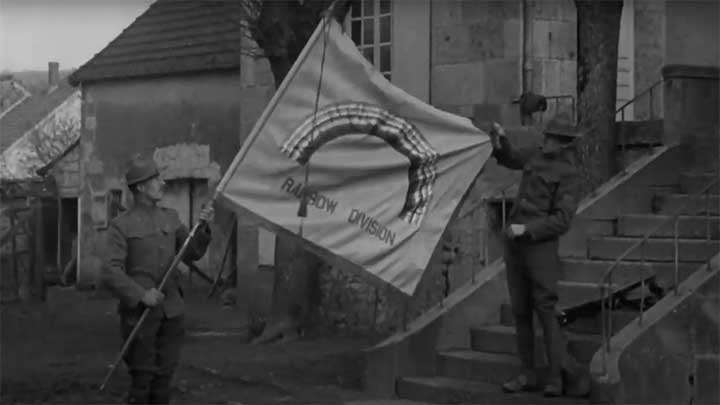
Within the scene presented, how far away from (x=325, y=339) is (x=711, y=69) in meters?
5.08

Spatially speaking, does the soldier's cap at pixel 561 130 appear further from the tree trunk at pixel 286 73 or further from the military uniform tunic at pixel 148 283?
the tree trunk at pixel 286 73

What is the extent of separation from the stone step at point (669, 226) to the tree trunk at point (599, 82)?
35.1 inches

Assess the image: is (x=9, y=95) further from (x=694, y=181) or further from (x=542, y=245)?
(x=542, y=245)

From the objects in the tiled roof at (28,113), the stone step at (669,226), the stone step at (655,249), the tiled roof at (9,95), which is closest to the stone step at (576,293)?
the stone step at (655,249)

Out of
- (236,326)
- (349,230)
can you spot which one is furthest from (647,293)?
(236,326)

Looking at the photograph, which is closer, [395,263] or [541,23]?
[395,263]

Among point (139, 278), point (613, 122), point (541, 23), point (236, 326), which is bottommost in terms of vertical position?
point (236, 326)

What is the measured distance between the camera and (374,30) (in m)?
17.4

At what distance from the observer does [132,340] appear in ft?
30.3

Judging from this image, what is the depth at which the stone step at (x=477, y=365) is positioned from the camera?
11047 millimetres

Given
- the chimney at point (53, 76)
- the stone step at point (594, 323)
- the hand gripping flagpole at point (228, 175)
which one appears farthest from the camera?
the chimney at point (53, 76)

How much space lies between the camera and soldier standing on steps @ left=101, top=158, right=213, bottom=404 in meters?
9.27

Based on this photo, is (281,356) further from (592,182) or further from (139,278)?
(139,278)

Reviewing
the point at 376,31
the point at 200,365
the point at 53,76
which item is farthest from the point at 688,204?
the point at 53,76
